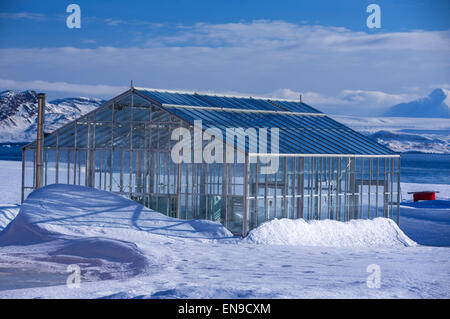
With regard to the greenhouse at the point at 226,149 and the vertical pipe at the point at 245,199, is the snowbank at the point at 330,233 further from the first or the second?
the greenhouse at the point at 226,149

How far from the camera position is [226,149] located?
2550 centimetres

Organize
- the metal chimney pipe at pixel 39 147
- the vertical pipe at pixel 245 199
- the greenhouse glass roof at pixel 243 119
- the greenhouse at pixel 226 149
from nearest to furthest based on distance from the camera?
the vertical pipe at pixel 245 199
the greenhouse at pixel 226 149
the greenhouse glass roof at pixel 243 119
the metal chimney pipe at pixel 39 147

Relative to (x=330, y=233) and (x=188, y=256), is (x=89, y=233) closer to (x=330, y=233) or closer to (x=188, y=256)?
(x=188, y=256)

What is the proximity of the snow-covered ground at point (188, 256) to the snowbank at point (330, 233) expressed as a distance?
5 cm

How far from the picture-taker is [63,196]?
86.7ft

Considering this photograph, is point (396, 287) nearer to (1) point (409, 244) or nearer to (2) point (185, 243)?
(2) point (185, 243)

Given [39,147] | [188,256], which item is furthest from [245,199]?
[39,147]

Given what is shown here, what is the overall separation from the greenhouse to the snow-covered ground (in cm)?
151

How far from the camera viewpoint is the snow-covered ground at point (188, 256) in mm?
15469

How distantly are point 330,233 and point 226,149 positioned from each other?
5.06m

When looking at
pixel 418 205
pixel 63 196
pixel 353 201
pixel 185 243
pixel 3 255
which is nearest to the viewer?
pixel 3 255

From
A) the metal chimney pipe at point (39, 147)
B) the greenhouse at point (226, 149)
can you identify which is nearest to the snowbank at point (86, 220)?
the greenhouse at point (226, 149)
